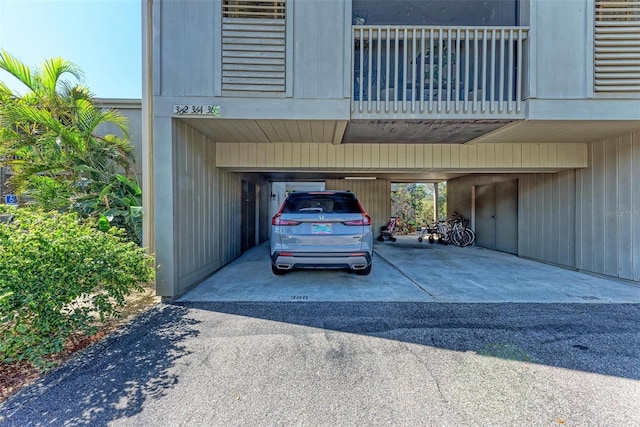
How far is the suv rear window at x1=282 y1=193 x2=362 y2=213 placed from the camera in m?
4.25

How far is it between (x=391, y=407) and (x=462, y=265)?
4957mm

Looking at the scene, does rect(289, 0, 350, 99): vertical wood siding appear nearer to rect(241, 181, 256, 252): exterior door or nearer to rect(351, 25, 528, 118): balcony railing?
rect(351, 25, 528, 118): balcony railing

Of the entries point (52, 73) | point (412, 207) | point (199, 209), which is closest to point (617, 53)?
point (199, 209)

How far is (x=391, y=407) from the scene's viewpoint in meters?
1.82

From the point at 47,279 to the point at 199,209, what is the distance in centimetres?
231

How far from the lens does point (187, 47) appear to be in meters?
3.85

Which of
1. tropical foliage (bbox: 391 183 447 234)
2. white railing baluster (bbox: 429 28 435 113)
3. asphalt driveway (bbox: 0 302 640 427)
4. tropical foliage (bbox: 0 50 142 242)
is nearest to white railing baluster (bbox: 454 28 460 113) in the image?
white railing baluster (bbox: 429 28 435 113)

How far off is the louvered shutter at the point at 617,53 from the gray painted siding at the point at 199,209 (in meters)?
5.89

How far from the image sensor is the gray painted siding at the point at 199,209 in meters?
3.97

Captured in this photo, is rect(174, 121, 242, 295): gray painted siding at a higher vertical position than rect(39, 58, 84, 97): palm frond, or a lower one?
lower

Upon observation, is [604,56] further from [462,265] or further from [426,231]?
[426,231]

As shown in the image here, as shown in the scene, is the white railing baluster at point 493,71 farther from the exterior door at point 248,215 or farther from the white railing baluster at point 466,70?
the exterior door at point 248,215

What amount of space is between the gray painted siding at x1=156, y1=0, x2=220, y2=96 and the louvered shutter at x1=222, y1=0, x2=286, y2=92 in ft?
0.60

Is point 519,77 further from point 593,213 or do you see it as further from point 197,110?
point 197,110
